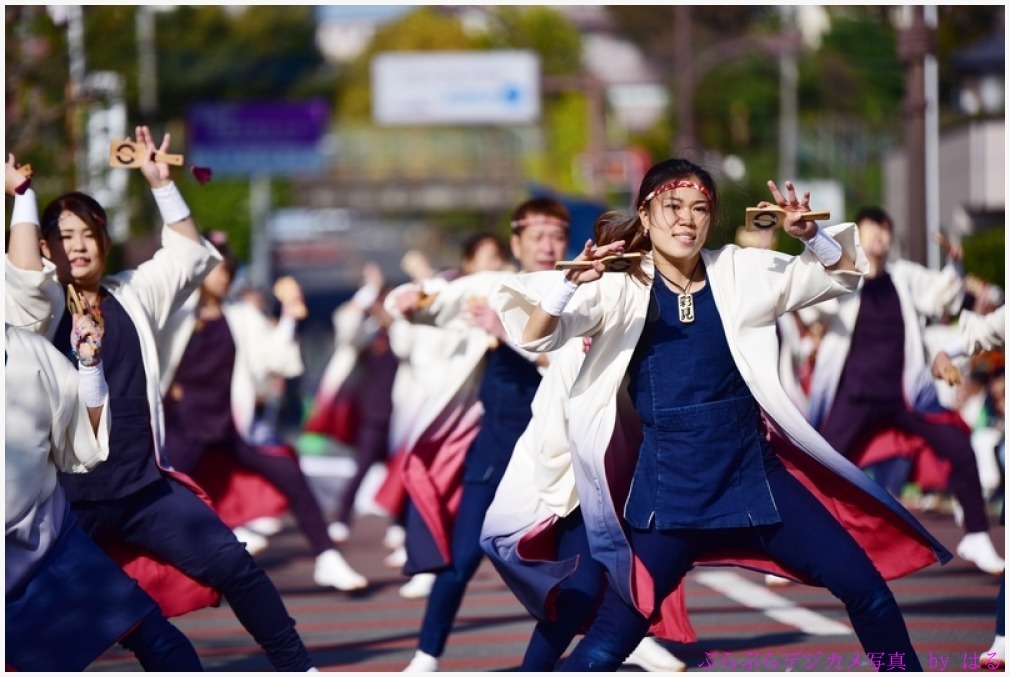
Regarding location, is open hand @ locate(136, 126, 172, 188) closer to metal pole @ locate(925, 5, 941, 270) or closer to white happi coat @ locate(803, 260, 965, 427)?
white happi coat @ locate(803, 260, 965, 427)

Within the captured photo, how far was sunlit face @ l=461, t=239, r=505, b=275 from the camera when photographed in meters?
8.52

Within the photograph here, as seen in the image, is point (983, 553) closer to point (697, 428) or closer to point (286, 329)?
point (697, 428)

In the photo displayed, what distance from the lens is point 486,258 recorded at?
8547 millimetres

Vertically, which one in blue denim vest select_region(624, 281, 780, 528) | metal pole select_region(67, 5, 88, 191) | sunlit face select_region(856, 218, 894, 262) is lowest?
blue denim vest select_region(624, 281, 780, 528)

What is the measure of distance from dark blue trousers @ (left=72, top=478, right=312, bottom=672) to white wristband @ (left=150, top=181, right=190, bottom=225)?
968 mm

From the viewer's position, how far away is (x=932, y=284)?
9.24 m

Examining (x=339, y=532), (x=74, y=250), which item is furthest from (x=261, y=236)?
(x=74, y=250)

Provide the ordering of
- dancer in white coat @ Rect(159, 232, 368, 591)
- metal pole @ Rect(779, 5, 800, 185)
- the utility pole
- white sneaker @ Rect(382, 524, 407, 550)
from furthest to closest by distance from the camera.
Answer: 1. metal pole @ Rect(779, 5, 800, 185)
2. the utility pole
3. white sneaker @ Rect(382, 524, 407, 550)
4. dancer in white coat @ Rect(159, 232, 368, 591)

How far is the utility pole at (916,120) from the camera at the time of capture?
52.0ft

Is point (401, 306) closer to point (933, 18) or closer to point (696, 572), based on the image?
point (696, 572)

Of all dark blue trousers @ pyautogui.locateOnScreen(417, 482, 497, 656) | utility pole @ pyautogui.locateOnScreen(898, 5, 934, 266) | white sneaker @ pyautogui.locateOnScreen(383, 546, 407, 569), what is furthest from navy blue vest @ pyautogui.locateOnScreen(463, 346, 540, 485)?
utility pole @ pyautogui.locateOnScreen(898, 5, 934, 266)

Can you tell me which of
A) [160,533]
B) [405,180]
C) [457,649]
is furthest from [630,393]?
[405,180]

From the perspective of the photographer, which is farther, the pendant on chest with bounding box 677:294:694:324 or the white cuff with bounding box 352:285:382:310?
the white cuff with bounding box 352:285:382:310

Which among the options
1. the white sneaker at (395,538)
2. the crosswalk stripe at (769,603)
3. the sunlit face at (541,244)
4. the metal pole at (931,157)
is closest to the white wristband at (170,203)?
the sunlit face at (541,244)
